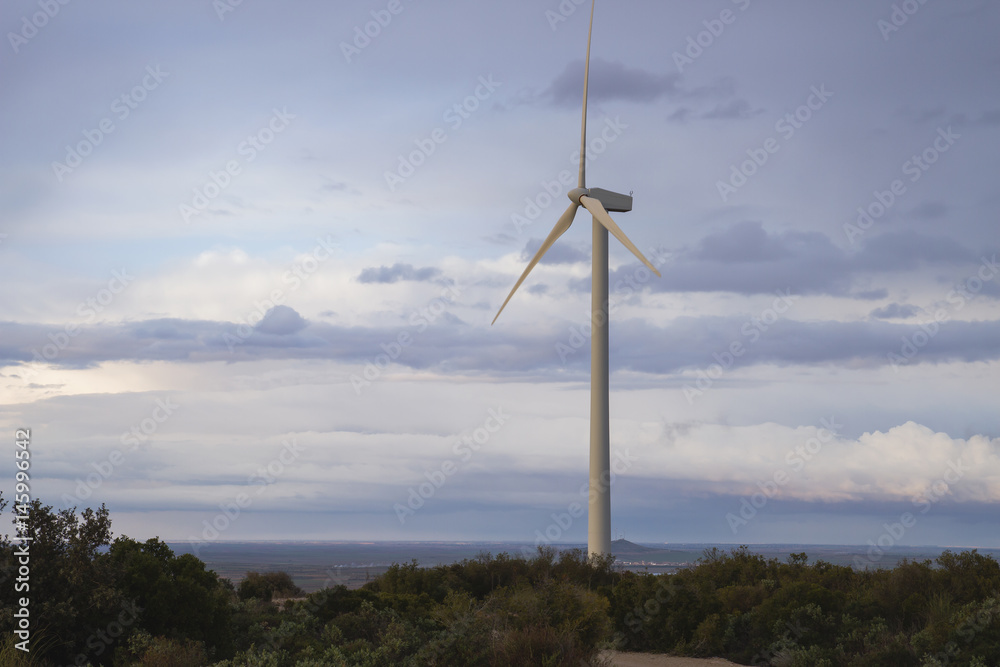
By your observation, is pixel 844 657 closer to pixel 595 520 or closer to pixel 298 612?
pixel 298 612

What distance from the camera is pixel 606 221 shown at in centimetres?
3919

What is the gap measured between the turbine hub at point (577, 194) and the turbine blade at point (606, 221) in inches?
8.5

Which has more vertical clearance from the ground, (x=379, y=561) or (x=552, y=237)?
(x=552, y=237)

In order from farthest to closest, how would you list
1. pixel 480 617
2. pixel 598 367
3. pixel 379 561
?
1. pixel 379 561
2. pixel 598 367
3. pixel 480 617

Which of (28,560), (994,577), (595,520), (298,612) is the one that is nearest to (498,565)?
(595,520)

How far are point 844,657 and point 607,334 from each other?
19.6 m

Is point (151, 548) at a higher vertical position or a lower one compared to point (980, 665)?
higher

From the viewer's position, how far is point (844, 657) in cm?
2141

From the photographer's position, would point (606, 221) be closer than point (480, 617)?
No

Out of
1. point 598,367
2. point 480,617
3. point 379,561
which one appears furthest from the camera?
point 379,561

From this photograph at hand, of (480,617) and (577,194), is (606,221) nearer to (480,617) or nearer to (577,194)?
(577,194)

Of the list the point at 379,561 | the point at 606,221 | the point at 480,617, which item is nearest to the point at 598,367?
the point at 606,221

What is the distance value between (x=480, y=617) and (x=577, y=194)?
26.7 m

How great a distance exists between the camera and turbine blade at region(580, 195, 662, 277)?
120ft
